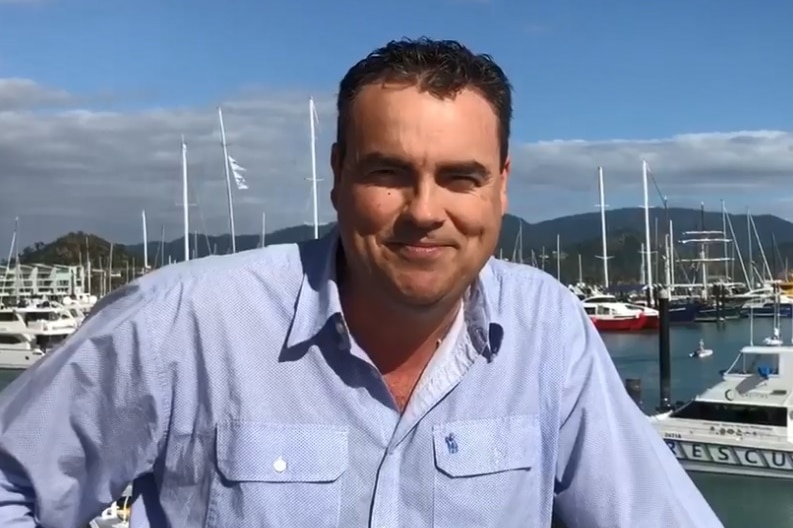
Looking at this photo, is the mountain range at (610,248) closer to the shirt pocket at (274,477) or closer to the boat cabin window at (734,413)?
the boat cabin window at (734,413)

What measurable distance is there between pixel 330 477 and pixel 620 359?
39.2m

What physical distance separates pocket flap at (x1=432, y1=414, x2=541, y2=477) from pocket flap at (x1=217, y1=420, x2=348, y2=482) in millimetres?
159

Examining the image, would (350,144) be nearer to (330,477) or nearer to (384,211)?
(384,211)

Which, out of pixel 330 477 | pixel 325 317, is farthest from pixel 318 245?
pixel 330 477

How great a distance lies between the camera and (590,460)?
177 cm

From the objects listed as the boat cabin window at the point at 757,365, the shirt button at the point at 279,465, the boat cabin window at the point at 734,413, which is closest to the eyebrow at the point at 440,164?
the shirt button at the point at 279,465

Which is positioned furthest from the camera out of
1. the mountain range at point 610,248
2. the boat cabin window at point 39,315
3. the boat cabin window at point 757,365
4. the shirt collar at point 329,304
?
the mountain range at point 610,248

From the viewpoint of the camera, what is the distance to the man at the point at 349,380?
1.60 metres

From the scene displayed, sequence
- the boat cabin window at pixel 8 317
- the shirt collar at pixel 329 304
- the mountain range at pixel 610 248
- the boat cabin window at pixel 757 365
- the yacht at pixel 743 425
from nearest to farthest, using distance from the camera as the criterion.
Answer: the shirt collar at pixel 329 304 < the yacht at pixel 743 425 < the boat cabin window at pixel 757 365 < the boat cabin window at pixel 8 317 < the mountain range at pixel 610 248

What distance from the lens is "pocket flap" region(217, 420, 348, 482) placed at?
1617mm

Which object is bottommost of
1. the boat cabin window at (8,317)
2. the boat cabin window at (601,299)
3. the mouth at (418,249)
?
the boat cabin window at (601,299)

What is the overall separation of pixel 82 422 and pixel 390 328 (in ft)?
1.67

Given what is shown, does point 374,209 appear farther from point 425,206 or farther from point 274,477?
point 274,477

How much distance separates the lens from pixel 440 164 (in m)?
1.61
